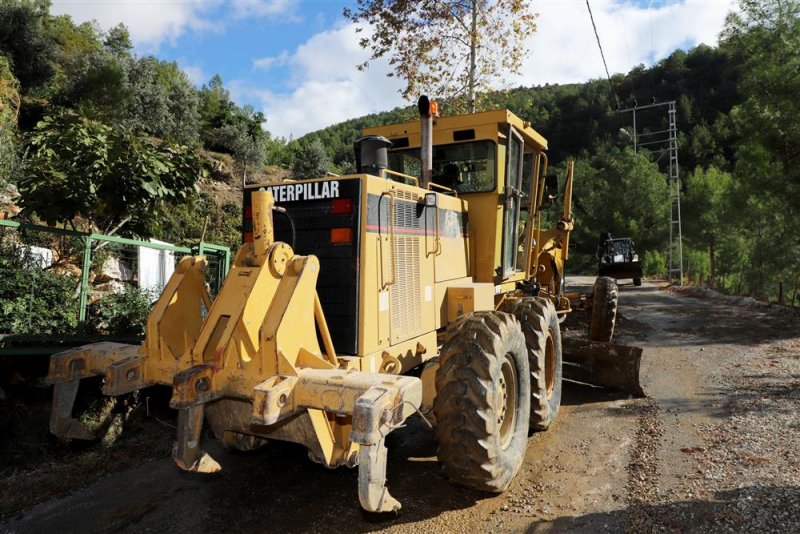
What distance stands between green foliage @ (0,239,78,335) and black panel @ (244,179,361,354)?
10.4 feet

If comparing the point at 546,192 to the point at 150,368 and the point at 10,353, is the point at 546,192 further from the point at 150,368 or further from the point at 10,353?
the point at 10,353

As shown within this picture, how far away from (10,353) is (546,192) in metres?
6.36

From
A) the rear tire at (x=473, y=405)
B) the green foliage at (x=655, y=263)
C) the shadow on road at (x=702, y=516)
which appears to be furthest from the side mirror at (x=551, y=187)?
the green foliage at (x=655, y=263)

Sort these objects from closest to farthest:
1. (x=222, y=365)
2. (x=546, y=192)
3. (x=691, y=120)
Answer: (x=222, y=365) → (x=546, y=192) → (x=691, y=120)

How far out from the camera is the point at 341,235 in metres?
3.86

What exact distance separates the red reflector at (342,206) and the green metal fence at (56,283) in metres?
3.31

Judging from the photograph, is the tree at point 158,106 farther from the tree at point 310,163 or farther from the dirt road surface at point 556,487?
the dirt road surface at point 556,487

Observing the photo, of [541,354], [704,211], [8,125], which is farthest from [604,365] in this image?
[704,211]

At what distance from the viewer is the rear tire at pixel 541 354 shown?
188 inches

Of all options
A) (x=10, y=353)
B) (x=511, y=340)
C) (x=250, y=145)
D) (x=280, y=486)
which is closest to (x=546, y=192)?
(x=511, y=340)

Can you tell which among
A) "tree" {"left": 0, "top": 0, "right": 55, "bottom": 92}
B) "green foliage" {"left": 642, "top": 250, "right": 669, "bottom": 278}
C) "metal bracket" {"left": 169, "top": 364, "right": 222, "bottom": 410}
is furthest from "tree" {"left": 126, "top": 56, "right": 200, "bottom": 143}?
"green foliage" {"left": 642, "top": 250, "right": 669, "bottom": 278}

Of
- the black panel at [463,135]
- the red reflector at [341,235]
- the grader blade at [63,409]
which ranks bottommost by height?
the grader blade at [63,409]

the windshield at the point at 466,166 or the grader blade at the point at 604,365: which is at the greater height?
the windshield at the point at 466,166

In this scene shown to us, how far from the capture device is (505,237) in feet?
18.8
